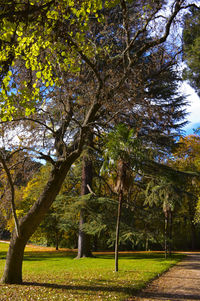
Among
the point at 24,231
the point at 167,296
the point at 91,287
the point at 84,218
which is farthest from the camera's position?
the point at 84,218

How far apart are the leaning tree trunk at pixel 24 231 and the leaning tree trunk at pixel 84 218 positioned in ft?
21.8

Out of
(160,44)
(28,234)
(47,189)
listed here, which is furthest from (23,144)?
(160,44)

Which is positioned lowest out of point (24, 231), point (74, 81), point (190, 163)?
point (24, 231)

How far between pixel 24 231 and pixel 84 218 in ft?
26.2

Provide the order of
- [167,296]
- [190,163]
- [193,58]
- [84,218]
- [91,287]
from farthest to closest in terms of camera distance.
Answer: [190,163]
[84,218]
[193,58]
[91,287]
[167,296]

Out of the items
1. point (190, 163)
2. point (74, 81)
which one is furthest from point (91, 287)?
point (190, 163)

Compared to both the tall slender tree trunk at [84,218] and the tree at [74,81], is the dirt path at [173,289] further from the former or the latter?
the tall slender tree trunk at [84,218]

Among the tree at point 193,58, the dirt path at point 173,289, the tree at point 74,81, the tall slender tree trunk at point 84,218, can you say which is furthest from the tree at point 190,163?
the tree at point 74,81

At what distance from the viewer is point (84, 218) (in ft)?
49.1

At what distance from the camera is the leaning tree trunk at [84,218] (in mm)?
14652

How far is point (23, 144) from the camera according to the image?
8.40 metres

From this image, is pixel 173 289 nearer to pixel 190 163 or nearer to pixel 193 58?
pixel 193 58

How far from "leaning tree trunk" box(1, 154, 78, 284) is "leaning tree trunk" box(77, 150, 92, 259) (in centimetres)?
664

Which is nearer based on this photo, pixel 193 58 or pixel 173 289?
pixel 173 289
